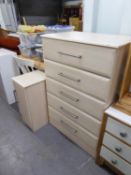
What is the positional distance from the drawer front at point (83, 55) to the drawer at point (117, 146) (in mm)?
482

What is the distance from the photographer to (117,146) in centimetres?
95

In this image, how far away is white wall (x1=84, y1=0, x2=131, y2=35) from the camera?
103 cm

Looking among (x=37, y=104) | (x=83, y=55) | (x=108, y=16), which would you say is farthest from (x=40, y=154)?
(x=108, y=16)

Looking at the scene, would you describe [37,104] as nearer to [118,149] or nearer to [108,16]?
[118,149]

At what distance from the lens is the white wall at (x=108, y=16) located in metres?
1.03

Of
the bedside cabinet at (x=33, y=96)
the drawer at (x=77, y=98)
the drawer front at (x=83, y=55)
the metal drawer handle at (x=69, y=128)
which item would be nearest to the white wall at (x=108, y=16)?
the drawer front at (x=83, y=55)

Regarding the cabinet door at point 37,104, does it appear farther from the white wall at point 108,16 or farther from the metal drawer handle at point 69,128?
the white wall at point 108,16

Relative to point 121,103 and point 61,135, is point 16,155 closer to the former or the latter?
point 61,135

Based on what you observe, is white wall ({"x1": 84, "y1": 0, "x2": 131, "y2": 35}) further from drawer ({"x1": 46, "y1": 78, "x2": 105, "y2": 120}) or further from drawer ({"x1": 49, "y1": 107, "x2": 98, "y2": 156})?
drawer ({"x1": 49, "y1": 107, "x2": 98, "y2": 156})

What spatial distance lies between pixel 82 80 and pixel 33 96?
24.4 inches

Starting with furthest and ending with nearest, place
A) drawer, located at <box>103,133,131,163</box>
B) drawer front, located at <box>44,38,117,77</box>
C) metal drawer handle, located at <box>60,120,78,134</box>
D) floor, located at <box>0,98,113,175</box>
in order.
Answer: metal drawer handle, located at <box>60,120,78,134</box> → floor, located at <box>0,98,113,175</box> → drawer, located at <box>103,133,131,163</box> → drawer front, located at <box>44,38,117,77</box>

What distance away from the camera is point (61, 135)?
1.53 meters

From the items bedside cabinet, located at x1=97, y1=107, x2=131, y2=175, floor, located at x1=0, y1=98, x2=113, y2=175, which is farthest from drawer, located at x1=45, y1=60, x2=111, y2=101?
floor, located at x1=0, y1=98, x2=113, y2=175

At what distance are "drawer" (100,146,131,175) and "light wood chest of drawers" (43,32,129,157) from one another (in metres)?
0.11
